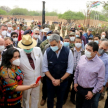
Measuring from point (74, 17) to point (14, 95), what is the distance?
161ft

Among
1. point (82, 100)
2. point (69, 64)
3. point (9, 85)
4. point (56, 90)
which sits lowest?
point (82, 100)

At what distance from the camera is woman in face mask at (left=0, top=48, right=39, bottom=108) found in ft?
5.87

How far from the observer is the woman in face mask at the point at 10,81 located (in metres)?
1.79

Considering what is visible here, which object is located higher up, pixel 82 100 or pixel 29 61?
pixel 29 61

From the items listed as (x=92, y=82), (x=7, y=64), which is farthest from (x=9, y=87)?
(x=92, y=82)

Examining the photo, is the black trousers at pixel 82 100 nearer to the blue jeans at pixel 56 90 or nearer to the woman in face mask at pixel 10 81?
the blue jeans at pixel 56 90

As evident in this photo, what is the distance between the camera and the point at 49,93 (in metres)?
2.53

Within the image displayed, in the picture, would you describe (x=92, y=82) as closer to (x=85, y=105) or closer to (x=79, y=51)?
(x=85, y=105)

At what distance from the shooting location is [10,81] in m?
1.79

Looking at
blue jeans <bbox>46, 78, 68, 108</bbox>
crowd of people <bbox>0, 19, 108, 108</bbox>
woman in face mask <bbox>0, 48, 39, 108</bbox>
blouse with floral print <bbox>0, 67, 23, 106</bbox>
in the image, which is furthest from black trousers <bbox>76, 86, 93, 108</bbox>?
blouse with floral print <bbox>0, 67, 23, 106</bbox>

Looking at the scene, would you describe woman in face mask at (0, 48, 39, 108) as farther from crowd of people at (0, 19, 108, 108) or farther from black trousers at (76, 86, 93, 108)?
black trousers at (76, 86, 93, 108)

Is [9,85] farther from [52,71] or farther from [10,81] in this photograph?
[52,71]

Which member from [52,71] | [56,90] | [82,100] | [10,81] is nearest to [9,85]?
[10,81]

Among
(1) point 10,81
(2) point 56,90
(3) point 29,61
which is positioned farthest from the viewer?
(2) point 56,90
